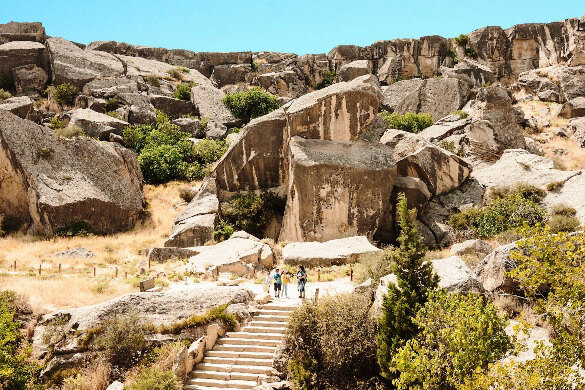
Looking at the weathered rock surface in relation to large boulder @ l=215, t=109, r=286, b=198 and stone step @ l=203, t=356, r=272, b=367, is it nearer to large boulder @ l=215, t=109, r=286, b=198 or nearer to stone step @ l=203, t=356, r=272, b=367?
stone step @ l=203, t=356, r=272, b=367

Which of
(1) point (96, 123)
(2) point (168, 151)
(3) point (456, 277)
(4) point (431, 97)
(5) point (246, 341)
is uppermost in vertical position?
(4) point (431, 97)

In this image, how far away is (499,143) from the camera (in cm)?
3212

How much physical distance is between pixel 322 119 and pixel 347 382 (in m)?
16.9

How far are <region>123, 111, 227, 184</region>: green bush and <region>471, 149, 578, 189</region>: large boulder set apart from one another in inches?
784

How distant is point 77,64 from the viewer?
150 feet

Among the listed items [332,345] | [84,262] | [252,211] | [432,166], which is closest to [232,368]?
[332,345]

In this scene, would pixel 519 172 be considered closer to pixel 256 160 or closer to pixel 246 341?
pixel 256 160

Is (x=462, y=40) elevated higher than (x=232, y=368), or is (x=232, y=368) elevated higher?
(x=462, y=40)

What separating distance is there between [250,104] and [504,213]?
28.3 metres

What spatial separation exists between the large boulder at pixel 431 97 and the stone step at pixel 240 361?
1440 inches

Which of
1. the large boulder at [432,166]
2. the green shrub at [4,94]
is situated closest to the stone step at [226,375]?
the large boulder at [432,166]

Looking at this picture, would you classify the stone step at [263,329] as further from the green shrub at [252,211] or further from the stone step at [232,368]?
the green shrub at [252,211]

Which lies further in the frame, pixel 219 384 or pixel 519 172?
pixel 519 172

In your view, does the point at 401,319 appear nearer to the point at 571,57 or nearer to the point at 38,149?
the point at 38,149
